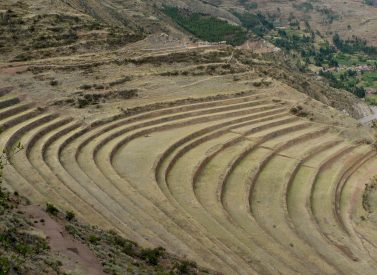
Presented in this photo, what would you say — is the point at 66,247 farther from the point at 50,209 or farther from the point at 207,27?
the point at 207,27

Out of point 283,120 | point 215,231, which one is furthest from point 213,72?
point 215,231

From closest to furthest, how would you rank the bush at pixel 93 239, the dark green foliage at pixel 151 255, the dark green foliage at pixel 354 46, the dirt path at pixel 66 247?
the dirt path at pixel 66 247 < the bush at pixel 93 239 < the dark green foliage at pixel 151 255 < the dark green foliage at pixel 354 46

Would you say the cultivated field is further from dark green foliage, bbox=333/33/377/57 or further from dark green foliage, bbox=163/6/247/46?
dark green foliage, bbox=333/33/377/57

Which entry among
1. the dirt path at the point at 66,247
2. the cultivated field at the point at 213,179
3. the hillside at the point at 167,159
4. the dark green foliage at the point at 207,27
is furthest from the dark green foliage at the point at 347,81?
the dirt path at the point at 66,247

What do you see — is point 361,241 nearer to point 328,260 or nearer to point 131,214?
point 328,260

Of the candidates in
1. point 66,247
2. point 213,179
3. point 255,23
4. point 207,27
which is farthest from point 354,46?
point 66,247

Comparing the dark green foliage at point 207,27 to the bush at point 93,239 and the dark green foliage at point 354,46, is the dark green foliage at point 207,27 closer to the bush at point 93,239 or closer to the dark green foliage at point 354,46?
the dark green foliage at point 354,46
